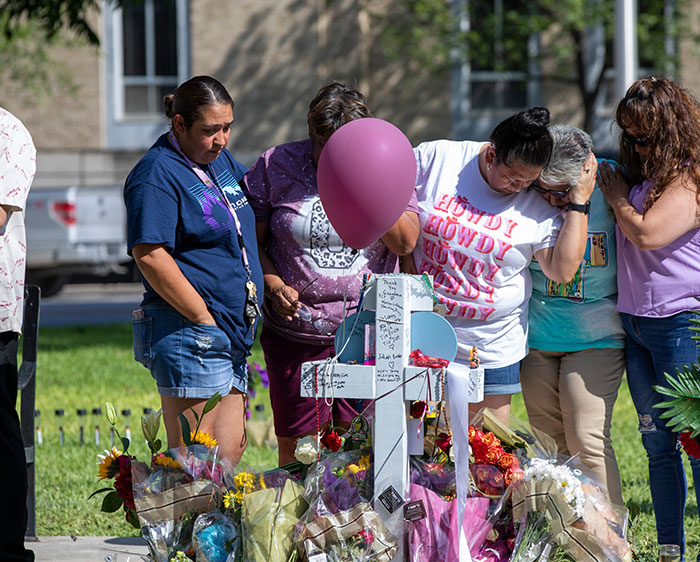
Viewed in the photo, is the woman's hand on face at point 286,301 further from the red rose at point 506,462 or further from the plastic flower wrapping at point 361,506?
the red rose at point 506,462

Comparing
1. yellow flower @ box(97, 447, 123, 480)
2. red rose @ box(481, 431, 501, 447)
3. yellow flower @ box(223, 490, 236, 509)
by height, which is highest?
red rose @ box(481, 431, 501, 447)

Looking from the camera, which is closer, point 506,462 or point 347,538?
point 347,538

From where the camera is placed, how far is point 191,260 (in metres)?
3.24

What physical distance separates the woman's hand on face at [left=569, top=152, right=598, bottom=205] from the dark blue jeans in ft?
1.67

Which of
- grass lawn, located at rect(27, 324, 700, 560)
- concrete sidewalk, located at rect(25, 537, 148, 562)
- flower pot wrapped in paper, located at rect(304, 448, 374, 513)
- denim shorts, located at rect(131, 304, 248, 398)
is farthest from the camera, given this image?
grass lawn, located at rect(27, 324, 700, 560)

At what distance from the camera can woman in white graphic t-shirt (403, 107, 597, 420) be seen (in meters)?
3.28

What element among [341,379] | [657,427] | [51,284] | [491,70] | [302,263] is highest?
[491,70]

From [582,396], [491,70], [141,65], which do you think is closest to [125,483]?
[582,396]

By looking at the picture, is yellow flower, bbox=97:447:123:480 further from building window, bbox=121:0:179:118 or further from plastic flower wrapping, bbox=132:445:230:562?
building window, bbox=121:0:179:118

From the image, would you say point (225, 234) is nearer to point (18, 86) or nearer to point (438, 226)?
point (438, 226)

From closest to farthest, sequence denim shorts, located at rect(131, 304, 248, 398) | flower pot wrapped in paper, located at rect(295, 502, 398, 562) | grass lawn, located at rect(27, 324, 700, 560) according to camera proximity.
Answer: flower pot wrapped in paper, located at rect(295, 502, 398, 562)
denim shorts, located at rect(131, 304, 248, 398)
grass lawn, located at rect(27, 324, 700, 560)

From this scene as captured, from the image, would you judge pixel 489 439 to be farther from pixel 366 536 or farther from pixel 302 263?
pixel 302 263

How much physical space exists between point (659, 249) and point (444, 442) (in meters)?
1.13

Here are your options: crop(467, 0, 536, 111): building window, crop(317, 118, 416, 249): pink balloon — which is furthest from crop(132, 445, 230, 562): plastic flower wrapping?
crop(467, 0, 536, 111): building window
